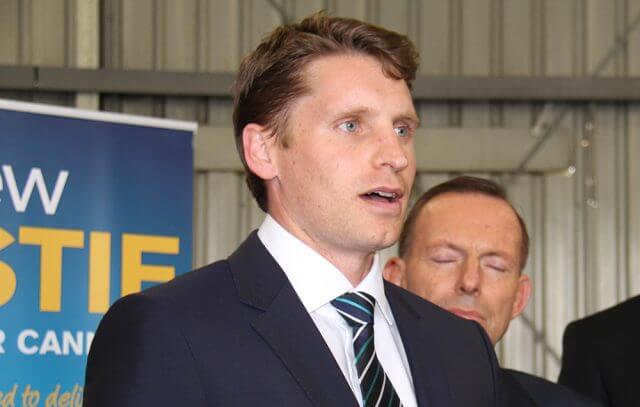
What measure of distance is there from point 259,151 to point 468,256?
2.61 ft

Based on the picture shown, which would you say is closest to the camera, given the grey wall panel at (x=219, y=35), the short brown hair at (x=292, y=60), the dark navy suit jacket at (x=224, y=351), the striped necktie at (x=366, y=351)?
the dark navy suit jacket at (x=224, y=351)

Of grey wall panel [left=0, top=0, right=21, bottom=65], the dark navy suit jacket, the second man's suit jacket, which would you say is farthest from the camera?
grey wall panel [left=0, top=0, right=21, bottom=65]

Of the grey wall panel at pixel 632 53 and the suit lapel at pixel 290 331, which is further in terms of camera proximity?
the grey wall panel at pixel 632 53

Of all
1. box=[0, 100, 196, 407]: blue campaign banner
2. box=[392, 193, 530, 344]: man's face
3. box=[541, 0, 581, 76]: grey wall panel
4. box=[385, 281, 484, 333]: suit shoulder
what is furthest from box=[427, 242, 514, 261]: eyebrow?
box=[541, 0, 581, 76]: grey wall panel

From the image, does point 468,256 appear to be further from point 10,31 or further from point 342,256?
point 10,31

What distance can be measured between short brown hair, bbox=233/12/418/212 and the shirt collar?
0.09 meters

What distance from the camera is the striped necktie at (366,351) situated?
1598mm

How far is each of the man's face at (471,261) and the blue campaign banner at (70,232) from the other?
122cm

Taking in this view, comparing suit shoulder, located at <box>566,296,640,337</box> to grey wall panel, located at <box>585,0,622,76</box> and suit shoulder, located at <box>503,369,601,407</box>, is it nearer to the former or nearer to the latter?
suit shoulder, located at <box>503,369,601,407</box>

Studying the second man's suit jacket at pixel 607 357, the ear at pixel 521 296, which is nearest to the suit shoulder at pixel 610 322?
the second man's suit jacket at pixel 607 357

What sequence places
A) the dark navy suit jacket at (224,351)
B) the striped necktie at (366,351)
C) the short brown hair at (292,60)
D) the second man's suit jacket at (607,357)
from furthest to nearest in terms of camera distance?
the second man's suit jacket at (607,357)
the short brown hair at (292,60)
the striped necktie at (366,351)
the dark navy suit jacket at (224,351)

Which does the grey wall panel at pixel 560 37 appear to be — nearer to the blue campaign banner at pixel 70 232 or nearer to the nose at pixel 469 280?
the blue campaign banner at pixel 70 232

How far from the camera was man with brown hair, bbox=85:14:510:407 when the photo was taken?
1520 millimetres

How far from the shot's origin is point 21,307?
132 inches
